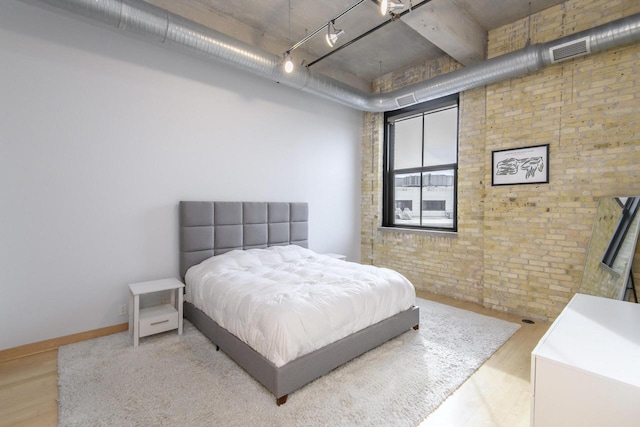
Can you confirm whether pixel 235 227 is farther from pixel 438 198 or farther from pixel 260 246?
pixel 438 198

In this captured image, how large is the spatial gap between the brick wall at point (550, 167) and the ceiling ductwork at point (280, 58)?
1.07 ft

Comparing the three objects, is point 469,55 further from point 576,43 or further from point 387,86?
point 387,86

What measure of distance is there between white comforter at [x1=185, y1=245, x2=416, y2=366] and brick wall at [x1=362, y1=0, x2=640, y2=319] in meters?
1.75

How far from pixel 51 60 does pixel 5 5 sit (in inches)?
19.8

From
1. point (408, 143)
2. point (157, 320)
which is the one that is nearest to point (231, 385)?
point (157, 320)

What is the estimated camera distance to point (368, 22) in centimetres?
398

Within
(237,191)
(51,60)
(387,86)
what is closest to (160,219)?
(237,191)

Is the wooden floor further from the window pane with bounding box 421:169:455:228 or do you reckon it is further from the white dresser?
the window pane with bounding box 421:169:455:228

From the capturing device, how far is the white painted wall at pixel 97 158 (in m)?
2.77

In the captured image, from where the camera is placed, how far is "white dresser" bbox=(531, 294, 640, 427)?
3.91ft

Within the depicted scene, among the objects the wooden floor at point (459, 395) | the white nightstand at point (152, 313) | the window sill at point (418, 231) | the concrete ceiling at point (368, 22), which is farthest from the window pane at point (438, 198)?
the white nightstand at point (152, 313)

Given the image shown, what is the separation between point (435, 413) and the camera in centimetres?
206

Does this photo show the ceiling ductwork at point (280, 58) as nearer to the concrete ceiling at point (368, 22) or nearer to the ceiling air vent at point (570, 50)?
the ceiling air vent at point (570, 50)

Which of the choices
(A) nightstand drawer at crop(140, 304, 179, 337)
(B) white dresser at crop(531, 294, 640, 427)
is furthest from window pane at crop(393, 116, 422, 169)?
(A) nightstand drawer at crop(140, 304, 179, 337)
